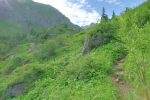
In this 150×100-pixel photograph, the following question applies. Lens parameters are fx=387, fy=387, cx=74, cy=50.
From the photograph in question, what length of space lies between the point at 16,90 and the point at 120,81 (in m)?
21.4

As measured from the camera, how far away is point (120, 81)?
39781 mm

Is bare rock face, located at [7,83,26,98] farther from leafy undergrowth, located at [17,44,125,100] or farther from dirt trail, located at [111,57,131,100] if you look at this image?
dirt trail, located at [111,57,131,100]

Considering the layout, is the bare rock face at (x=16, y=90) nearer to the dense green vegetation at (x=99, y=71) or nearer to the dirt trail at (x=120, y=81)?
the dense green vegetation at (x=99, y=71)

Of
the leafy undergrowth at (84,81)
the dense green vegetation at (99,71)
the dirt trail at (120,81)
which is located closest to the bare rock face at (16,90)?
the dense green vegetation at (99,71)

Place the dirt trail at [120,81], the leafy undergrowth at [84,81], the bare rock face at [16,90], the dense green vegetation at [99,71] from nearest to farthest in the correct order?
the dense green vegetation at [99,71]
the dirt trail at [120,81]
the leafy undergrowth at [84,81]
the bare rock face at [16,90]

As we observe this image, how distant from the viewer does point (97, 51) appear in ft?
166

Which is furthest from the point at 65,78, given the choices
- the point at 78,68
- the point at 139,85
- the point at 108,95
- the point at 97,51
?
the point at 139,85

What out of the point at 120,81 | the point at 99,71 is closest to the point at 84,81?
the point at 99,71

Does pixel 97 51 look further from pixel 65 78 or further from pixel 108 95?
pixel 108 95

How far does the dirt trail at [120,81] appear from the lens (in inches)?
1425

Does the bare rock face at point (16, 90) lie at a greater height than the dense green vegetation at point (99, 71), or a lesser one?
lesser

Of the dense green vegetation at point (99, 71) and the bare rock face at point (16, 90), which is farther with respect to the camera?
the bare rock face at point (16, 90)

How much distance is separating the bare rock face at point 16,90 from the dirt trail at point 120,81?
16558 mm

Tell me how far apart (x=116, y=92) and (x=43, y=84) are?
596 inches
